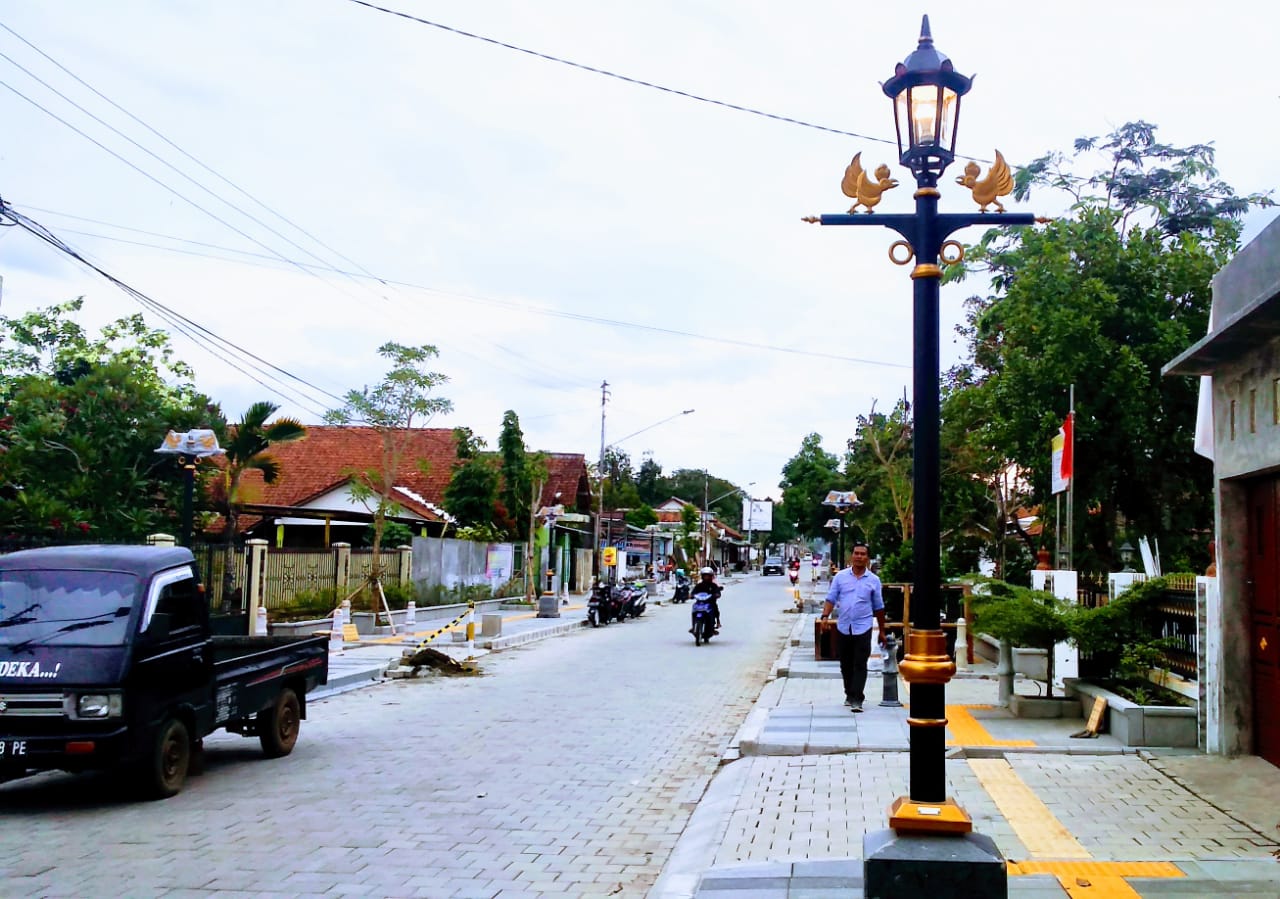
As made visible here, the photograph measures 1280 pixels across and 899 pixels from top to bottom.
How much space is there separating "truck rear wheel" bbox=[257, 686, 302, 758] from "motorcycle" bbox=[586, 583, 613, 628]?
20.9 m

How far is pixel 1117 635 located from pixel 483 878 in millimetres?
6685

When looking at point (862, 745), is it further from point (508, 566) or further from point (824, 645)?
point (508, 566)

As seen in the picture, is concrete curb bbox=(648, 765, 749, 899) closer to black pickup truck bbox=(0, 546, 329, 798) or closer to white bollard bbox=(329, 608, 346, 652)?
black pickup truck bbox=(0, 546, 329, 798)

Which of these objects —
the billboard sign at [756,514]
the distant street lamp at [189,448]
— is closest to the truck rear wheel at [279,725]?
the distant street lamp at [189,448]

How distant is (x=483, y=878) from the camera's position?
6.68 m

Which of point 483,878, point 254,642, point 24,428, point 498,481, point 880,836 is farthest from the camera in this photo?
point 498,481

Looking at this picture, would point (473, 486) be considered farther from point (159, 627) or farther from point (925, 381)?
point (925, 381)

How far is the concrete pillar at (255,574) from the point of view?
2188 centimetres

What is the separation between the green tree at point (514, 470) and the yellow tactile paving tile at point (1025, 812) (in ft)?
99.1

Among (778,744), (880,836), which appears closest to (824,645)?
(778,744)

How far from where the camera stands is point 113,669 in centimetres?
826

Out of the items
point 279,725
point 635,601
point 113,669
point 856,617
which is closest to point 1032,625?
point 856,617

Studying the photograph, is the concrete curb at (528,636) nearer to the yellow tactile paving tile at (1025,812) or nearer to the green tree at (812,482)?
the yellow tactile paving tile at (1025,812)

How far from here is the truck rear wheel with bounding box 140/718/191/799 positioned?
8.47 m
